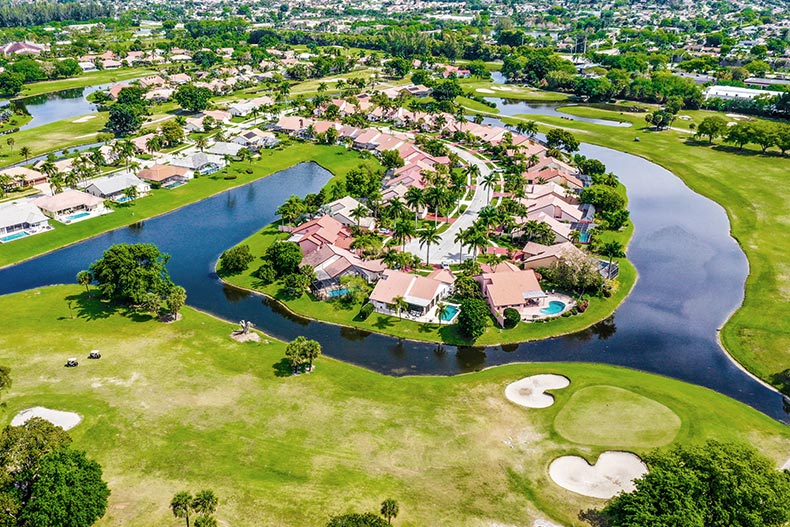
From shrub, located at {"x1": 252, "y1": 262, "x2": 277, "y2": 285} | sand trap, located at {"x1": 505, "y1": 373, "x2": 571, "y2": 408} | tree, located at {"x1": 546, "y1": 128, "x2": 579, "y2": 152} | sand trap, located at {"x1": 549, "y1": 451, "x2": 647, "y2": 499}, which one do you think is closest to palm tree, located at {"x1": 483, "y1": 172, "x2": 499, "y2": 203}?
tree, located at {"x1": 546, "y1": 128, "x2": 579, "y2": 152}

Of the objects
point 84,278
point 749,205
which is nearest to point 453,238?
point 84,278

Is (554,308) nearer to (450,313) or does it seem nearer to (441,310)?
(450,313)

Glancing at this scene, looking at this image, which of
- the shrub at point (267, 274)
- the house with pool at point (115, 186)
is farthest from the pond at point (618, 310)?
the house with pool at point (115, 186)

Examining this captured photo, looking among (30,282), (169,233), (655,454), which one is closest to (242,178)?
(169,233)

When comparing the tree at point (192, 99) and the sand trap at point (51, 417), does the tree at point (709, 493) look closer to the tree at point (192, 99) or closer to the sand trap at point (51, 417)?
the sand trap at point (51, 417)

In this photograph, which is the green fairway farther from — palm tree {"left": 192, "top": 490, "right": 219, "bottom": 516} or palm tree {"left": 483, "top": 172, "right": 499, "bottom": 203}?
palm tree {"left": 483, "top": 172, "right": 499, "bottom": 203}

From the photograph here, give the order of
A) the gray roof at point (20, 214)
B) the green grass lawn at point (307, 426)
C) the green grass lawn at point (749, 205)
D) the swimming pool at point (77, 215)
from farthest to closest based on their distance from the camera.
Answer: the swimming pool at point (77, 215)
the gray roof at point (20, 214)
the green grass lawn at point (749, 205)
the green grass lawn at point (307, 426)

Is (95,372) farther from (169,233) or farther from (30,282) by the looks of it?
(169,233)
